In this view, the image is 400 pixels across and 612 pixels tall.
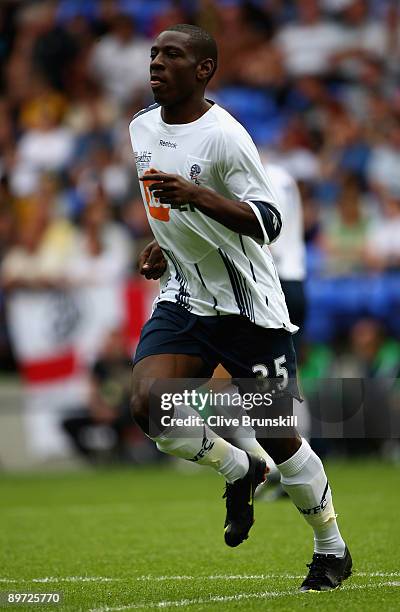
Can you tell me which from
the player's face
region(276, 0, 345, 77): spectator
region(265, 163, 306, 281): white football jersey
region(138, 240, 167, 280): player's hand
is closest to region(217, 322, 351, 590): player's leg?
region(138, 240, 167, 280): player's hand

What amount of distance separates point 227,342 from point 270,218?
0.64 metres

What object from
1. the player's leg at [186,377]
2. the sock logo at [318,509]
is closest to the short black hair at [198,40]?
the player's leg at [186,377]

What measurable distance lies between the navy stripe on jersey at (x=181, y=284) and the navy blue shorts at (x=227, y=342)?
0.11 feet

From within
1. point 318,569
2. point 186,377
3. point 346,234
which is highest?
point 186,377

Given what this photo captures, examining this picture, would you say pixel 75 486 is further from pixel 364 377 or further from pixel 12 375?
pixel 364 377

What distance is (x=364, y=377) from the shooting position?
13.3m

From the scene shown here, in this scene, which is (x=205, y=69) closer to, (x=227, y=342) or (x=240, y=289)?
(x=240, y=289)

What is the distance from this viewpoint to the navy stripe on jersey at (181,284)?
519 centimetres

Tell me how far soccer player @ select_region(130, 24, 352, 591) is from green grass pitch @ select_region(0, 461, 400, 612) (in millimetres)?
351

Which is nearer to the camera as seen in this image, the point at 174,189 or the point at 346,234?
the point at 174,189

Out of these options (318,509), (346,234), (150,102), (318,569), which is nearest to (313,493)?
(318,509)

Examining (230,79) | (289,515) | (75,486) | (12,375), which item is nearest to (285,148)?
(230,79)

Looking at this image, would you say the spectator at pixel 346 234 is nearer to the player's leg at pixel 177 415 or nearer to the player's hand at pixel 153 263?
the player's hand at pixel 153 263

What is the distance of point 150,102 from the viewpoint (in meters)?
16.1
